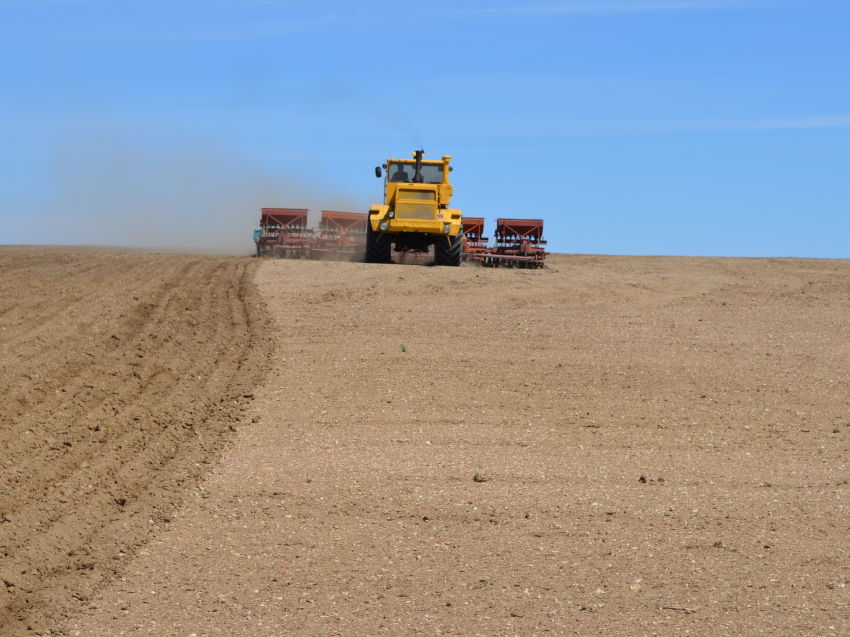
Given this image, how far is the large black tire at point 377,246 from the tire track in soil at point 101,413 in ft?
24.2

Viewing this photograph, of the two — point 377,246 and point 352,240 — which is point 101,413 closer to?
point 377,246

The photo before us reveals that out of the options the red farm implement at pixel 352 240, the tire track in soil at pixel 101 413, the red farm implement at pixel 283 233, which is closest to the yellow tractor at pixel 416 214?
the red farm implement at pixel 352 240

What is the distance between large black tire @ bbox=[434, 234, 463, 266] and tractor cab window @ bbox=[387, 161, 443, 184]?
71.0 inches

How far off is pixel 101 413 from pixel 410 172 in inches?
688

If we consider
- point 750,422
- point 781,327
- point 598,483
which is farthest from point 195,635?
point 781,327

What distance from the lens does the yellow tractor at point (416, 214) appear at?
1003 inches

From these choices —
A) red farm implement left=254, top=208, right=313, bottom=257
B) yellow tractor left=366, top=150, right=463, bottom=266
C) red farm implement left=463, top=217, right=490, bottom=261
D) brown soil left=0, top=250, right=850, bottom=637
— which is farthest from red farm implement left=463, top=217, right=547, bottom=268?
brown soil left=0, top=250, right=850, bottom=637

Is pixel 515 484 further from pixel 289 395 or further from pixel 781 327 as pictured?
pixel 781 327

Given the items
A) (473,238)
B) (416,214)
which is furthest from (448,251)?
(473,238)

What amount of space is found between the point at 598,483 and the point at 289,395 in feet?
14.2

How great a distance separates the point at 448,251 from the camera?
25.8 meters

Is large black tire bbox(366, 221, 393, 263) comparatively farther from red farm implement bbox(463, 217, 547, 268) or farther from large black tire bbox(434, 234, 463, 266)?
red farm implement bbox(463, 217, 547, 268)

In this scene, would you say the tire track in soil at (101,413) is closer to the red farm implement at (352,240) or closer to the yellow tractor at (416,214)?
the yellow tractor at (416,214)

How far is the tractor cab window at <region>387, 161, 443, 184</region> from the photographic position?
26594mm
